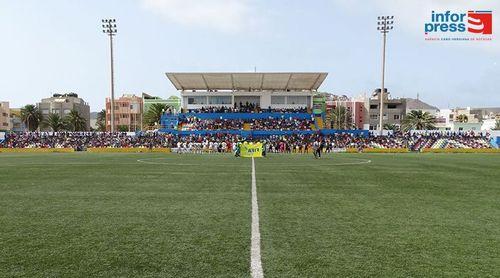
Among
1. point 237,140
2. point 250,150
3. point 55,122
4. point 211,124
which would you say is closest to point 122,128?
point 55,122

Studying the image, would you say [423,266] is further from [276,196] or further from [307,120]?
[307,120]

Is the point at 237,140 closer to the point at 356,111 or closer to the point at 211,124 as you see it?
the point at 211,124

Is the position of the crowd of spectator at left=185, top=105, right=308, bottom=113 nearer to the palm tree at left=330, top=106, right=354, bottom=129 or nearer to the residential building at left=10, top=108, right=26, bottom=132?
the palm tree at left=330, top=106, right=354, bottom=129

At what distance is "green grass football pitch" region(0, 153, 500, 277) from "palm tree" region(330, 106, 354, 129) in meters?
101

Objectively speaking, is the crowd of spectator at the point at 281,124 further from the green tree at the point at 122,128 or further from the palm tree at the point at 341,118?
the green tree at the point at 122,128

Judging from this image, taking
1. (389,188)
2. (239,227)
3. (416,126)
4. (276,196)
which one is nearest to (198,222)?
(239,227)

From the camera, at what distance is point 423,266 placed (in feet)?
15.1

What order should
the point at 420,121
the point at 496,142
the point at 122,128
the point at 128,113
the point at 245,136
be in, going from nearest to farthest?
the point at 496,142
the point at 245,136
the point at 420,121
the point at 122,128
the point at 128,113

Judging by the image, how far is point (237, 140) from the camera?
50.8m

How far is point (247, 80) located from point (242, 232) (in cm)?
5797

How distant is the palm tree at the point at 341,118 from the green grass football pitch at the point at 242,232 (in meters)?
101

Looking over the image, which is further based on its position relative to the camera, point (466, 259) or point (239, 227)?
point (239, 227)

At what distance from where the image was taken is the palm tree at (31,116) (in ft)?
330

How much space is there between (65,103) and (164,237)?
12086 centimetres
